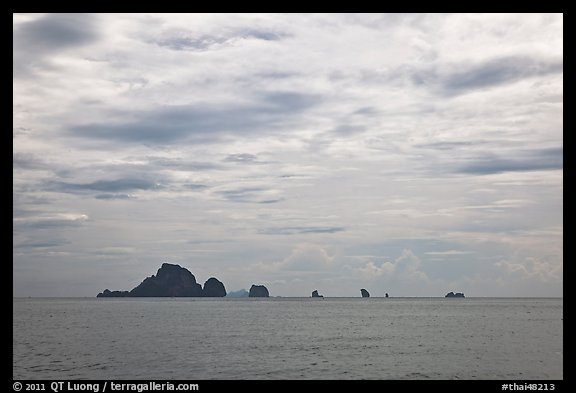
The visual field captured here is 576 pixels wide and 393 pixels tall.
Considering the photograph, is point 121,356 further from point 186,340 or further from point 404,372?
point 404,372

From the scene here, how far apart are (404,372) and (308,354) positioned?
57.3 feet

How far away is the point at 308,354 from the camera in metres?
73.6

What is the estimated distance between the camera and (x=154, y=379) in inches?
2172

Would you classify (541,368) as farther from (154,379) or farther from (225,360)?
(154,379)
